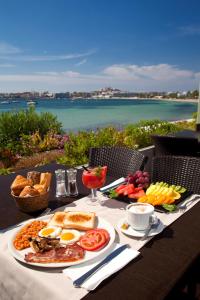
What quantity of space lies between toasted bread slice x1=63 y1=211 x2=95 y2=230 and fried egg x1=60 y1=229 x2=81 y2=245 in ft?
0.13

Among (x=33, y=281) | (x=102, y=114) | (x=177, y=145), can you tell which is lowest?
(x=102, y=114)

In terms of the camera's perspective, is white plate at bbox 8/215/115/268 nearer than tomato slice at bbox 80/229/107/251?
Yes

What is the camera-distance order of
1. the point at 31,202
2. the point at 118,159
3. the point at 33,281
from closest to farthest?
the point at 33,281, the point at 31,202, the point at 118,159

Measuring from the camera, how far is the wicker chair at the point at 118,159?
2.45 metres

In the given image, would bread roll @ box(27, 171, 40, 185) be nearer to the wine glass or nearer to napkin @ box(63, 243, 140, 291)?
the wine glass

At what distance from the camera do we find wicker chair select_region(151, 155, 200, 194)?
208cm

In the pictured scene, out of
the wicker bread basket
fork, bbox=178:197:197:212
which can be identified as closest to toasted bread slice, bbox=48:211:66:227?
the wicker bread basket

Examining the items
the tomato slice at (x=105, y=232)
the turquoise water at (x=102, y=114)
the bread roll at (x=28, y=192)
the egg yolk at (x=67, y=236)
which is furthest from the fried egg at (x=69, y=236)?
the turquoise water at (x=102, y=114)

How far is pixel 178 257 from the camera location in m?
1.11

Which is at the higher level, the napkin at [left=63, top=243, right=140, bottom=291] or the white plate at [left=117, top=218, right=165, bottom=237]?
the white plate at [left=117, top=218, right=165, bottom=237]

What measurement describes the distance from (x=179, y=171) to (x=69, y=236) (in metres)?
1.22

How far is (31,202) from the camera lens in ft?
5.00

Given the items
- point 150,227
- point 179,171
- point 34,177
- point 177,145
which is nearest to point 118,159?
point 179,171

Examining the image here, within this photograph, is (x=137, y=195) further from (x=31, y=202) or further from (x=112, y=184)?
(x=31, y=202)
